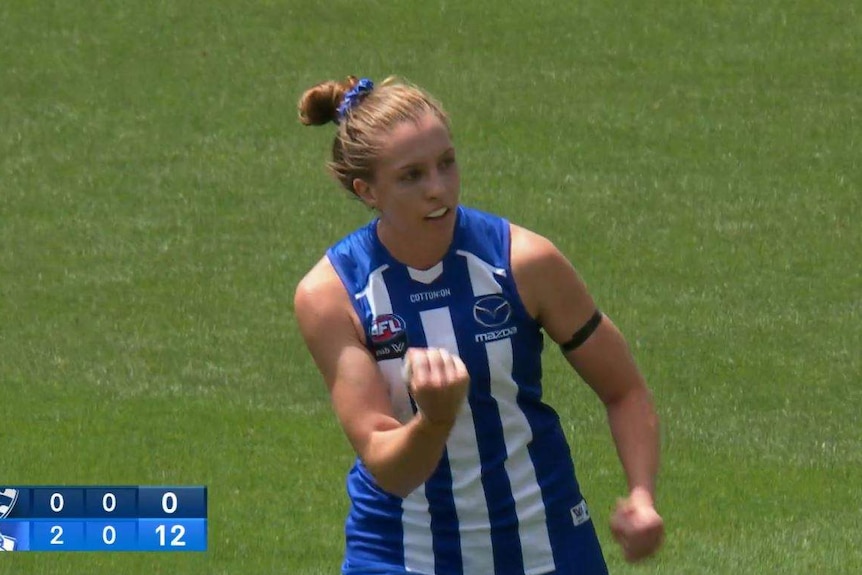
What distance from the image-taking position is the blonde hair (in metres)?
3.74

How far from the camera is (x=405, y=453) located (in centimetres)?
340

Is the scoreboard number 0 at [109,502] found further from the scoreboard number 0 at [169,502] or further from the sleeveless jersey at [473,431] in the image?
the sleeveless jersey at [473,431]

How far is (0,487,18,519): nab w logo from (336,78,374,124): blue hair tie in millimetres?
4480

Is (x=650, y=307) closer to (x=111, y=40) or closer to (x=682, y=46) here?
(x=682, y=46)

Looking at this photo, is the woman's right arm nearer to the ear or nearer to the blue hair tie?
the ear

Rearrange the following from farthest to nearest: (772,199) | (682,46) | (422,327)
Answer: (682,46) → (772,199) → (422,327)

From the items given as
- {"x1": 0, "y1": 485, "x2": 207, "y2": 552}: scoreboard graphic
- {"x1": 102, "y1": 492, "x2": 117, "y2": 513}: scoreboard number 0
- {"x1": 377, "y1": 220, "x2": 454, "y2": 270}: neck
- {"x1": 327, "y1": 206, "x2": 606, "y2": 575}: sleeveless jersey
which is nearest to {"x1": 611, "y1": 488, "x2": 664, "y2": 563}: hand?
{"x1": 327, "y1": 206, "x2": 606, "y2": 575}: sleeveless jersey

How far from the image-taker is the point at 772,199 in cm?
1320

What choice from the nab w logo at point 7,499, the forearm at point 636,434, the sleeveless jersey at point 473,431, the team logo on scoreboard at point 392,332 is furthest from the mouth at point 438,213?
the nab w logo at point 7,499

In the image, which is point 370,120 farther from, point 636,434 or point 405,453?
point 636,434

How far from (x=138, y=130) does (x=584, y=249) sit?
4732mm

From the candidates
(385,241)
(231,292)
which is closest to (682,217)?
(231,292)

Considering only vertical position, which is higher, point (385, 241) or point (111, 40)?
point (111, 40)

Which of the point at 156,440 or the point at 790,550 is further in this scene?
the point at 156,440
